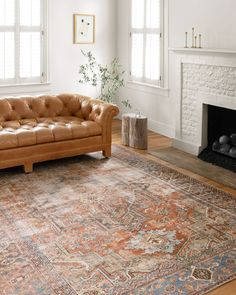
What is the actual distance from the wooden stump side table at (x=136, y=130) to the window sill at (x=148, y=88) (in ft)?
2.86

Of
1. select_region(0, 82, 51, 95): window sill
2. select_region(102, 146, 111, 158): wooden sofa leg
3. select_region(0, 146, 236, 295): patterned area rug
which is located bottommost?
select_region(0, 146, 236, 295): patterned area rug

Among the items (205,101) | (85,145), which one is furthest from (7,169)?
(205,101)

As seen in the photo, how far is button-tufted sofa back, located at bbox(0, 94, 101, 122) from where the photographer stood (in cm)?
574

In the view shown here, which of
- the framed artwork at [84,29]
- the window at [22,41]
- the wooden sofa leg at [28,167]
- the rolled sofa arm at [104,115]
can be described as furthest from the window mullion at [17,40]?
the wooden sofa leg at [28,167]

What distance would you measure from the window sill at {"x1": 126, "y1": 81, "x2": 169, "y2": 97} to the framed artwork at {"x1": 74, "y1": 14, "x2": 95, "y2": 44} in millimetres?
1048

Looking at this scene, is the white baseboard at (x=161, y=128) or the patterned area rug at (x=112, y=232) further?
the white baseboard at (x=161, y=128)

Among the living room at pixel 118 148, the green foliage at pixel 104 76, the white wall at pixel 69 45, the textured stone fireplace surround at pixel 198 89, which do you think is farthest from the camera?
the green foliage at pixel 104 76

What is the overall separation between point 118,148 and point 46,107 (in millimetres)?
1184

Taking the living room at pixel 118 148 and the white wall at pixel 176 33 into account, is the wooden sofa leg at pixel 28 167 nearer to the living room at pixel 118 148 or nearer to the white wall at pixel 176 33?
the living room at pixel 118 148

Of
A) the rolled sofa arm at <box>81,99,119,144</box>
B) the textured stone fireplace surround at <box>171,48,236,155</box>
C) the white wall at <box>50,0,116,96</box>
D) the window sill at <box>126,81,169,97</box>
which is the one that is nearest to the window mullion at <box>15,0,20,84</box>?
the white wall at <box>50,0,116,96</box>

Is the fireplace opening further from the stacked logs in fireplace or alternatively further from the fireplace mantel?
the fireplace mantel

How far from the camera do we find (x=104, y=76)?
7.68 metres

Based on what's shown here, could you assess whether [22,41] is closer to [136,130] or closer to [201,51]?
[136,130]

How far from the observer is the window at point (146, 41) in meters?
6.88
